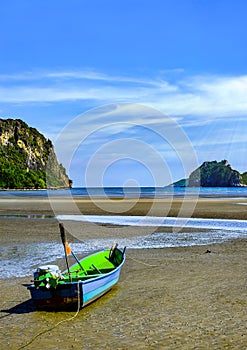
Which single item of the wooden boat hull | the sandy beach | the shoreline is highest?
the shoreline

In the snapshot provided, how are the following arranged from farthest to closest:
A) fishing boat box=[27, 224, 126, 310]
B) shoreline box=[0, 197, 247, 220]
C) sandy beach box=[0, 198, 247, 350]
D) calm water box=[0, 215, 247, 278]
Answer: shoreline box=[0, 197, 247, 220] → calm water box=[0, 215, 247, 278] → fishing boat box=[27, 224, 126, 310] → sandy beach box=[0, 198, 247, 350]

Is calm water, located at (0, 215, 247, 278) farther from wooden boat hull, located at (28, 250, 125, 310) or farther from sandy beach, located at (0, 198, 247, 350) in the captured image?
wooden boat hull, located at (28, 250, 125, 310)

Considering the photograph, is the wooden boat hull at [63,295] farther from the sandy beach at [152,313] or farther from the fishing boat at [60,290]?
the sandy beach at [152,313]

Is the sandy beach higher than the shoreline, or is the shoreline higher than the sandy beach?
the shoreline

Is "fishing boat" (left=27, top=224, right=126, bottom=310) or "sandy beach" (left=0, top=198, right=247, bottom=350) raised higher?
"fishing boat" (left=27, top=224, right=126, bottom=310)

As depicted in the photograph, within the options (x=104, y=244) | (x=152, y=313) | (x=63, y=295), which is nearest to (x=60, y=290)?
(x=63, y=295)

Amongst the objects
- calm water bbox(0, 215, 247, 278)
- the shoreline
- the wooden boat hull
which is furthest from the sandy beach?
the shoreline

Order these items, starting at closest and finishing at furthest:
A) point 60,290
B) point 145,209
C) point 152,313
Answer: point 60,290 → point 152,313 → point 145,209

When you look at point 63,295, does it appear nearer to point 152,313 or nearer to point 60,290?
point 60,290

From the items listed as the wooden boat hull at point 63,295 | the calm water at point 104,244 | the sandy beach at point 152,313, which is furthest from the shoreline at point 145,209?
the wooden boat hull at point 63,295

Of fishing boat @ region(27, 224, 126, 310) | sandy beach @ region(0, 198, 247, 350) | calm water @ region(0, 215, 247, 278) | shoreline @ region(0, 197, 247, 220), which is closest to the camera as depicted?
sandy beach @ region(0, 198, 247, 350)

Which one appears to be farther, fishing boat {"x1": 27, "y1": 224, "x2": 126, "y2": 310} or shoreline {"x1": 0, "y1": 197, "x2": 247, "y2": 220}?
shoreline {"x1": 0, "y1": 197, "x2": 247, "y2": 220}

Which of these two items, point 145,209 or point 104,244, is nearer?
point 104,244

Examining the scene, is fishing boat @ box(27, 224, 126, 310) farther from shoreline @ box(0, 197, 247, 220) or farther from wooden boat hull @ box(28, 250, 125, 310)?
shoreline @ box(0, 197, 247, 220)
